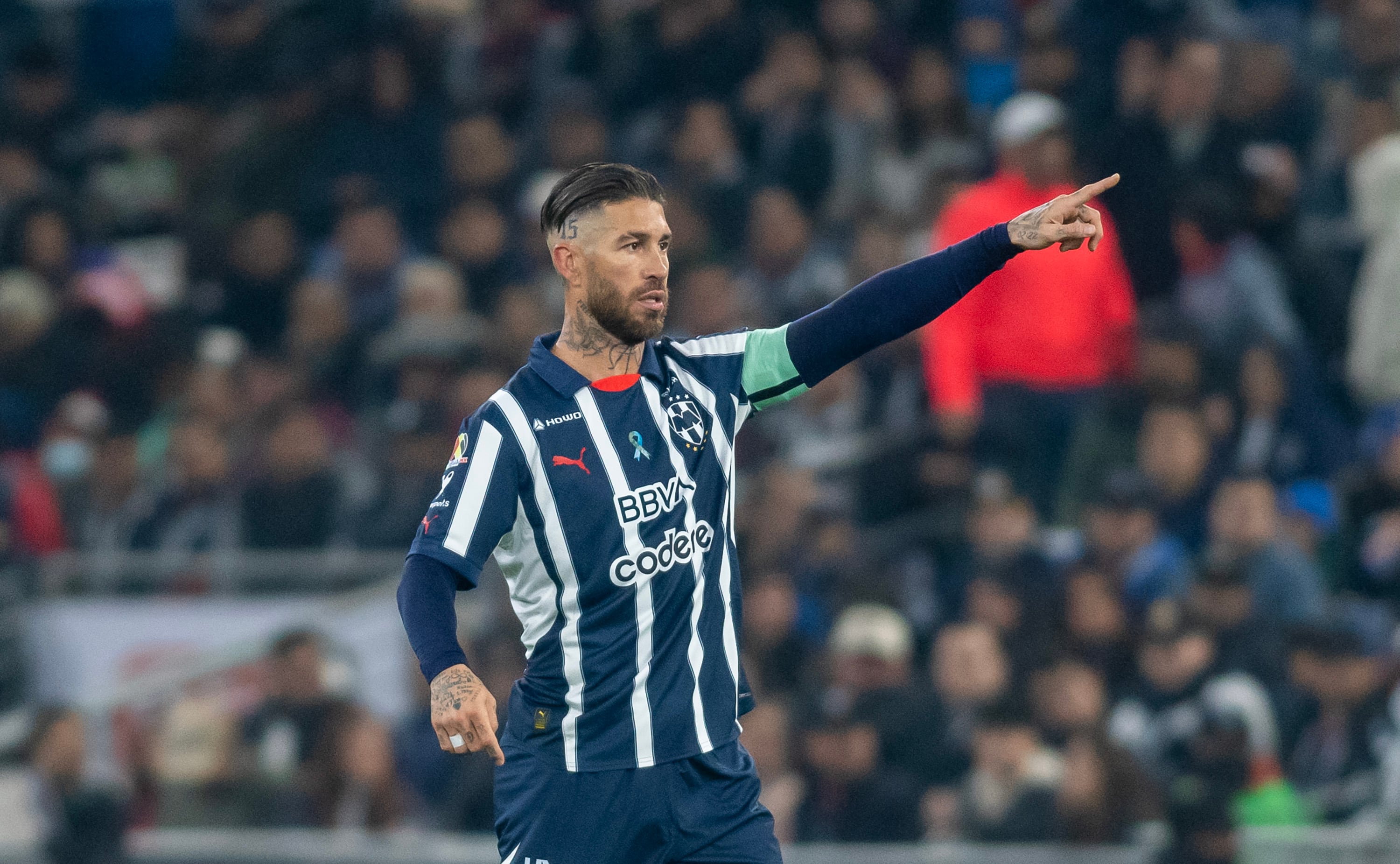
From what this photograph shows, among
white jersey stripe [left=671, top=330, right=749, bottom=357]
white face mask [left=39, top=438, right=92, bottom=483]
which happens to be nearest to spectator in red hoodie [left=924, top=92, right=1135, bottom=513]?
white jersey stripe [left=671, top=330, right=749, bottom=357]

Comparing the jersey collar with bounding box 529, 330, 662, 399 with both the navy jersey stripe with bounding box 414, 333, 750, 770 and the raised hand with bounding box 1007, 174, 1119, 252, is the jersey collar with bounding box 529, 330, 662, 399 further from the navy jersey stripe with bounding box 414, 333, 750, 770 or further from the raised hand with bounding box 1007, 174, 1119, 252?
the raised hand with bounding box 1007, 174, 1119, 252

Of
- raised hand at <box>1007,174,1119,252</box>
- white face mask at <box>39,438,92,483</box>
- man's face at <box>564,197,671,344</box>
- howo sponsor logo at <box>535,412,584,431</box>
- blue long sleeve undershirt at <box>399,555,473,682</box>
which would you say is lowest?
blue long sleeve undershirt at <box>399,555,473,682</box>

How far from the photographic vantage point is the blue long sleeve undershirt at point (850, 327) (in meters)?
4.18

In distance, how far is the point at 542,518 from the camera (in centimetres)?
431

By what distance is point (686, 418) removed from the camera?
4457 mm

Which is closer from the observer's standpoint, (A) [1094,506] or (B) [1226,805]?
(B) [1226,805]

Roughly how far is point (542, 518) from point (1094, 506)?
5.16 metres

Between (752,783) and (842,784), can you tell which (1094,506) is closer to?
(842,784)

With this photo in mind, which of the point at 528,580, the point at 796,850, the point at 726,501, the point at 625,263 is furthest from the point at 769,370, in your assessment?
the point at 796,850

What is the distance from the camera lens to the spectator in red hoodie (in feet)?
28.6

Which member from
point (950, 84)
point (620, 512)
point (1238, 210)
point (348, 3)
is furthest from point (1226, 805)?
point (348, 3)

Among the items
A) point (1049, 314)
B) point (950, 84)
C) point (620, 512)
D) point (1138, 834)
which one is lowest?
point (1138, 834)

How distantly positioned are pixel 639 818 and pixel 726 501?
763mm

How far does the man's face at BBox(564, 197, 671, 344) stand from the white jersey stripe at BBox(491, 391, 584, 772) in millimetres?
327
